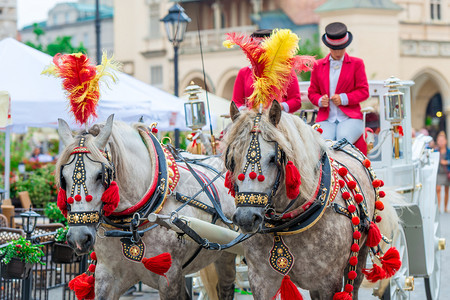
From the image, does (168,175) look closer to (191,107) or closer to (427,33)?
(191,107)

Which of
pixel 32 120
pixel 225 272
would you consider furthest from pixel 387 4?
pixel 225 272

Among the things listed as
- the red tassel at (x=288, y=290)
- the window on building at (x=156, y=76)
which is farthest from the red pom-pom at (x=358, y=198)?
the window on building at (x=156, y=76)

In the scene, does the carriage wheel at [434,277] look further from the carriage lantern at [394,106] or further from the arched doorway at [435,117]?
the arched doorway at [435,117]

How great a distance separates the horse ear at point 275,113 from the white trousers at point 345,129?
2110 millimetres

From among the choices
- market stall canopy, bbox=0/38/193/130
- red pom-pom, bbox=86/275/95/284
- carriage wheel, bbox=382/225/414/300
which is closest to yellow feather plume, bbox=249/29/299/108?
red pom-pom, bbox=86/275/95/284

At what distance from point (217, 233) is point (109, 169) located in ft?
3.23

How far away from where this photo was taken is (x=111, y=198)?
492cm

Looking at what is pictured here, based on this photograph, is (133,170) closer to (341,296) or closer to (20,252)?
(341,296)

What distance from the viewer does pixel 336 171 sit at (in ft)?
17.4

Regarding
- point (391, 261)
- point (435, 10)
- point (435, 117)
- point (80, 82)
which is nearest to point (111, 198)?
point (80, 82)

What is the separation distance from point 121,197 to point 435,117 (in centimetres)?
3705

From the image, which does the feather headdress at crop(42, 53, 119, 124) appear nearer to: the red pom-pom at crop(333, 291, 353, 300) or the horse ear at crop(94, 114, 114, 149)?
the horse ear at crop(94, 114, 114, 149)

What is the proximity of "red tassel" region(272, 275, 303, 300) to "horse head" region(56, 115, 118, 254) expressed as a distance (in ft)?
3.83

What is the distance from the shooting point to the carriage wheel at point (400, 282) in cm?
684
